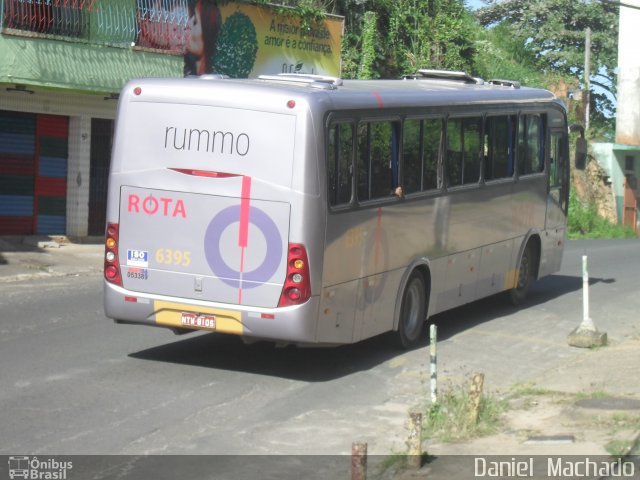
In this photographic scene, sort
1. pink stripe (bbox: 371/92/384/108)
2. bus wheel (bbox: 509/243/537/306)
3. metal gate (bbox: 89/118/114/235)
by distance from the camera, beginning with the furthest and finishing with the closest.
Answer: metal gate (bbox: 89/118/114/235) → bus wheel (bbox: 509/243/537/306) → pink stripe (bbox: 371/92/384/108)

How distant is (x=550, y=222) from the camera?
18234 mm

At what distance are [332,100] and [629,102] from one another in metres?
35.2

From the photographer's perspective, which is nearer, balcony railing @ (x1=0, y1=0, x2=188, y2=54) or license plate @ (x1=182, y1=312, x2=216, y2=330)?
license plate @ (x1=182, y1=312, x2=216, y2=330)

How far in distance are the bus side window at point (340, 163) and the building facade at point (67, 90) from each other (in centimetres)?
1070

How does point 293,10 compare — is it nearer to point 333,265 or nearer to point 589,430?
point 333,265

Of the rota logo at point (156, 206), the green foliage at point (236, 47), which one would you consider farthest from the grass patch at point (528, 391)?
the green foliage at point (236, 47)

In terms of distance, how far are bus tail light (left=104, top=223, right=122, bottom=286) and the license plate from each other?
82 cm

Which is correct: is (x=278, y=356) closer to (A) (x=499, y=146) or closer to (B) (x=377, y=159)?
(B) (x=377, y=159)

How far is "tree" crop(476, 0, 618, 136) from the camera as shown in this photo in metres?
52.3

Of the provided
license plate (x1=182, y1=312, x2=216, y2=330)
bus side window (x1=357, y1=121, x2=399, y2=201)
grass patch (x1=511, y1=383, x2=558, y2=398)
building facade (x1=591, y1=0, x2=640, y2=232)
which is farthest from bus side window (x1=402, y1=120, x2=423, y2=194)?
building facade (x1=591, y1=0, x2=640, y2=232)

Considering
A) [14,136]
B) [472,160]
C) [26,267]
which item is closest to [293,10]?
[14,136]

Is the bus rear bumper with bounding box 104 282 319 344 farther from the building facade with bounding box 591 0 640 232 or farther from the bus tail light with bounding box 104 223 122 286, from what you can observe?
the building facade with bounding box 591 0 640 232

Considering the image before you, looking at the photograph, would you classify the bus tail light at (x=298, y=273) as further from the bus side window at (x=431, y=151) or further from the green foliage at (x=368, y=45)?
the green foliage at (x=368, y=45)

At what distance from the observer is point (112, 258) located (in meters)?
11.9
